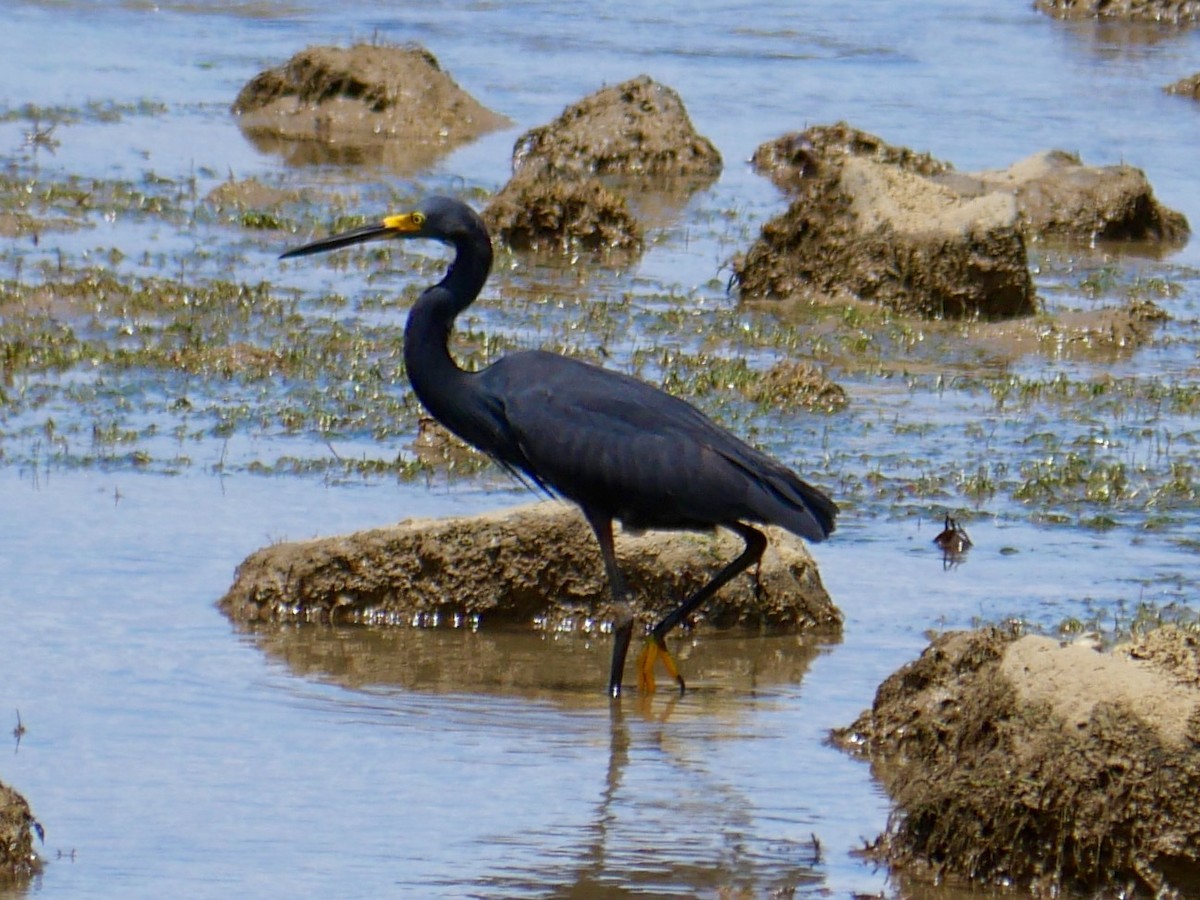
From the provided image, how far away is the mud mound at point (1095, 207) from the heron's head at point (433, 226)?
8.55 meters

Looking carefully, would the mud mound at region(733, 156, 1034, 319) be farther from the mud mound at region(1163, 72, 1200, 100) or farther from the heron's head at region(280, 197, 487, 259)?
the mud mound at region(1163, 72, 1200, 100)

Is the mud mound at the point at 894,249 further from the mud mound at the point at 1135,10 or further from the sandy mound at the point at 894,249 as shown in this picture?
the mud mound at the point at 1135,10

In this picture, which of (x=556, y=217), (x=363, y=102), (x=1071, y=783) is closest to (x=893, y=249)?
(x=556, y=217)

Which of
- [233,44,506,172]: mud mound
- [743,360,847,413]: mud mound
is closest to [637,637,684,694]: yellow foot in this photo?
[743,360,847,413]: mud mound

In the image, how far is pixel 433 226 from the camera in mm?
8594

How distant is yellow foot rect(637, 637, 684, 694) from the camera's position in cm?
808

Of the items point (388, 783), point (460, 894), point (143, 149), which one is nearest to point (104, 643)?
point (388, 783)

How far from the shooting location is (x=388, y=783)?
6.89m

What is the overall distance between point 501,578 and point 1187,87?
59.1 feet

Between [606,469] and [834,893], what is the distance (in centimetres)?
232

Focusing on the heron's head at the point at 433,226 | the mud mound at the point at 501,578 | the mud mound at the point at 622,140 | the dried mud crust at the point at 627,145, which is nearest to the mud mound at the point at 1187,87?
→ the dried mud crust at the point at 627,145

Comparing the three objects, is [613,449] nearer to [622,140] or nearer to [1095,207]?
[1095,207]

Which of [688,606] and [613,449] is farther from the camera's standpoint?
[688,606]

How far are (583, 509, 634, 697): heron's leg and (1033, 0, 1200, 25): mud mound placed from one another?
25.6 m
